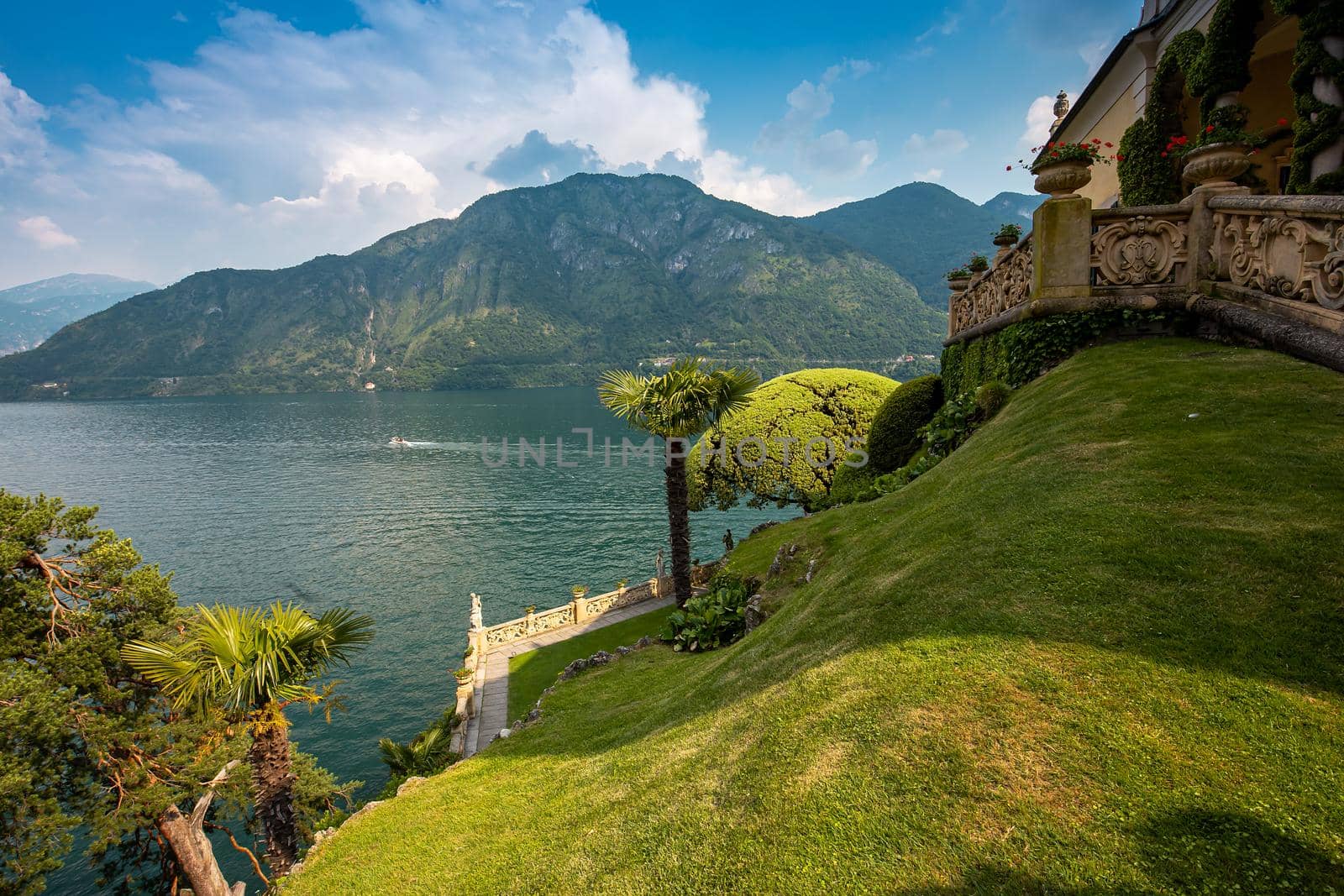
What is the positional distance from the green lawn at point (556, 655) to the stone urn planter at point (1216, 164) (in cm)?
1698

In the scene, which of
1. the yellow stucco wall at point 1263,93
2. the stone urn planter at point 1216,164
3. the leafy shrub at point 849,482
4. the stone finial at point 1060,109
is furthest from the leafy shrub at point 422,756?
the stone finial at point 1060,109

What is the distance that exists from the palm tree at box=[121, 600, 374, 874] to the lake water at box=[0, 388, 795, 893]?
28.8 ft

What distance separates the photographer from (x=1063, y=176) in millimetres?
8867

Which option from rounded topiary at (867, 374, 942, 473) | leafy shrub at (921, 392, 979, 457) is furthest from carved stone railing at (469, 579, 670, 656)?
leafy shrub at (921, 392, 979, 457)

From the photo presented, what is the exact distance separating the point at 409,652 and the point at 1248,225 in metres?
Result: 28.3

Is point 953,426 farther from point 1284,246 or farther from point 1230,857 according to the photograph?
point 1230,857

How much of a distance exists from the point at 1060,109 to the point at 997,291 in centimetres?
1496

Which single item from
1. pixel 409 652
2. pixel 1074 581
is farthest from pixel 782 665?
pixel 409 652

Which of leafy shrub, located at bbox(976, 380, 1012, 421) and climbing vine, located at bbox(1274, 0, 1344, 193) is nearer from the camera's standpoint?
climbing vine, located at bbox(1274, 0, 1344, 193)

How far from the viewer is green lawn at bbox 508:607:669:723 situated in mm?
17422

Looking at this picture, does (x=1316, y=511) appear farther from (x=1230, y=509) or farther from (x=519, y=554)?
(x=519, y=554)

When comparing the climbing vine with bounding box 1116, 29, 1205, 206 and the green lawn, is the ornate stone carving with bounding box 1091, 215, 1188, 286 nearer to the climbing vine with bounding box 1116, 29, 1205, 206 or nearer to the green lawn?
the climbing vine with bounding box 1116, 29, 1205, 206

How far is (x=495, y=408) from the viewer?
461 feet

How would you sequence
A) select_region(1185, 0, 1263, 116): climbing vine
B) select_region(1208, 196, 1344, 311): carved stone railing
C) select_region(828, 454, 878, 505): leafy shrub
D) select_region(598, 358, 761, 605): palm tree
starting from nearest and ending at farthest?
select_region(1208, 196, 1344, 311): carved stone railing < select_region(1185, 0, 1263, 116): climbing vine < select_region(598, 358, 761, 605): palm tree < select_region(828, 454, 878, 505): leafy shrub
